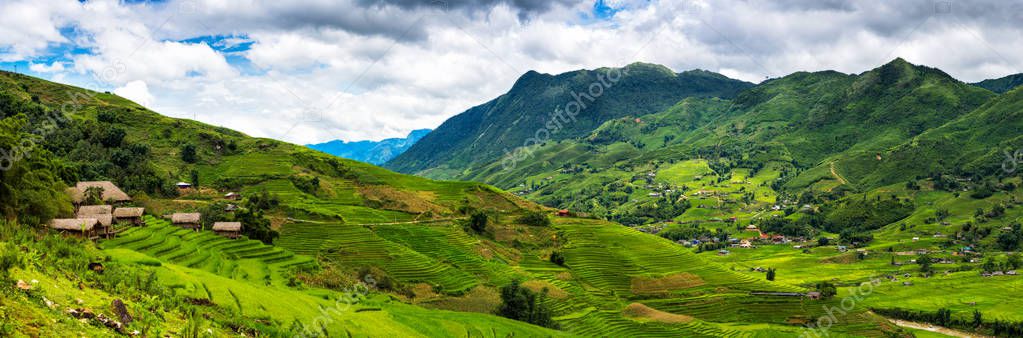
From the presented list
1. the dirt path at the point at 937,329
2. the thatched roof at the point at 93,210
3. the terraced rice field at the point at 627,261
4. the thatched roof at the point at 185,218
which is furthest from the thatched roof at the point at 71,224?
the dirt path at the point at 937,329

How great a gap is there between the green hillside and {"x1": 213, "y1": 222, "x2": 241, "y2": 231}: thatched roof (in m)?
1.28

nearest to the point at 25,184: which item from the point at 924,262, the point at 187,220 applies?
the point at 187,220

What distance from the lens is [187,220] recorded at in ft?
236

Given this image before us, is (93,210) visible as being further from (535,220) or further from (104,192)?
(535,220)

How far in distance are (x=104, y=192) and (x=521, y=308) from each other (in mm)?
54692

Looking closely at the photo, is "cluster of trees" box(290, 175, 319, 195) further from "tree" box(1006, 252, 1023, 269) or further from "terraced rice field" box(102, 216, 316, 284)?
"tree" box(1006, 252, 1023, 269)

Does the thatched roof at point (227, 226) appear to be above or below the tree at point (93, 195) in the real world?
below

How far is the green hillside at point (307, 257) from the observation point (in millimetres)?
25484

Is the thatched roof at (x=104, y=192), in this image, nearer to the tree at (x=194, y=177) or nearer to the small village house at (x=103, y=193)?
the small village house at (x=103, y=193)

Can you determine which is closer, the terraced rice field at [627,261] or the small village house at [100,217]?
the small village house at [100,217]

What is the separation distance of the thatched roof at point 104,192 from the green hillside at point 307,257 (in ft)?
8.56

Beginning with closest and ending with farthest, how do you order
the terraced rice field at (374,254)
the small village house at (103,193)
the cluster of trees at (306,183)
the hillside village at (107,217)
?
the hillside village at (107,217)
the small village house at (103,193)
the terraced rice field at (374,254)
the cluster of trees at (306,183)

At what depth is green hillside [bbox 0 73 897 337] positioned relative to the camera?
2548cm

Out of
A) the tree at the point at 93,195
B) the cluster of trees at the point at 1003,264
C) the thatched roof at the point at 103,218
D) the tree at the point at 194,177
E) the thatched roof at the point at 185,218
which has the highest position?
the tree at the point at 194,177
